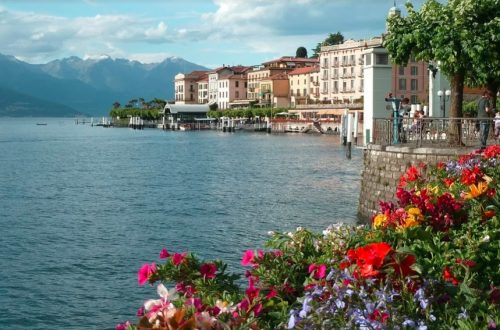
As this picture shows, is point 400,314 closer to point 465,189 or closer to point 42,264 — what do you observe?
point 465,189

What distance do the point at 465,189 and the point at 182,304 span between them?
691cm

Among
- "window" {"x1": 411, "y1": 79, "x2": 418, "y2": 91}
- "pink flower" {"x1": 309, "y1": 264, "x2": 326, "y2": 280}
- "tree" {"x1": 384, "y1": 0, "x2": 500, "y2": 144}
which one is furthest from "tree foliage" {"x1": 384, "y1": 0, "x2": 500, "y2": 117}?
"window" {"x1": 411, "y1": 79, "x2": 418, "y2": 91}

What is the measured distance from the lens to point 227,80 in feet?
646

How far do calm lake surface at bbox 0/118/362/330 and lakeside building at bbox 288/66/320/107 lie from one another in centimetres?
9469

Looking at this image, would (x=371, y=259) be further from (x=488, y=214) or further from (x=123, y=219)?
(x=123, y=219)

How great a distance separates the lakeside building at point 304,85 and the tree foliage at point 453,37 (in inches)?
4913

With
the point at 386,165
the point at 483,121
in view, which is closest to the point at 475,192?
the point at 483,121

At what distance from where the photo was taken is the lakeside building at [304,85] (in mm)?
157000

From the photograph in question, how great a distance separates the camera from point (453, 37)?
2511 cm

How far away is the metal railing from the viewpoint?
25344 millimetres

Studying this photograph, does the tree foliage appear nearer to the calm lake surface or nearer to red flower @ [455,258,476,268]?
the calm lake surface

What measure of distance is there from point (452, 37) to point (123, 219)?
14.6 metres

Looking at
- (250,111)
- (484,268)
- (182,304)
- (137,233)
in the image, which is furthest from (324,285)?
(250,111)

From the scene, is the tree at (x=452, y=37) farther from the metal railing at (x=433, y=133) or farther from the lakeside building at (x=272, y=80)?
the lakeside building at (x=272, y=80)
